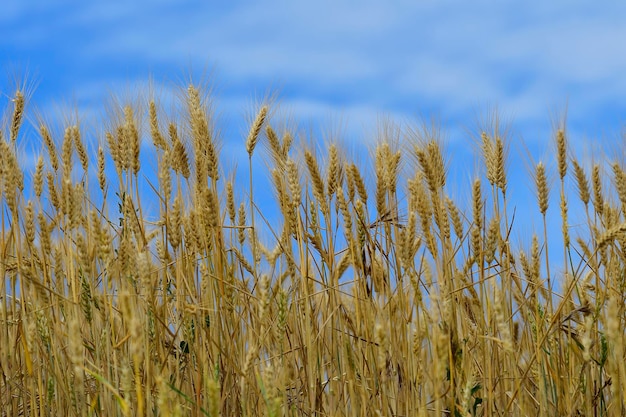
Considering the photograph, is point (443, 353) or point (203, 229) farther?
point (203, 229)

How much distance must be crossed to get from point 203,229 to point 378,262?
0.65 meters

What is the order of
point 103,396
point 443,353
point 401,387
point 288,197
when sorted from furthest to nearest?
point 288,197
point 401,387
point 103,396
point 443,353

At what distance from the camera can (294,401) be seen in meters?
2.60

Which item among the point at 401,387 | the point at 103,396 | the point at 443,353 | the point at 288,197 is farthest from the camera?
the point at 288,197

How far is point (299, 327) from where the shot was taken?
2.89 meters

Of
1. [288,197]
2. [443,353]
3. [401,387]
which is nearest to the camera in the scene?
[443,353]

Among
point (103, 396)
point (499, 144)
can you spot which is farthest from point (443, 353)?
point (499, 144)

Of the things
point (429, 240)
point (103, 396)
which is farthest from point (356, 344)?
point (103, 396)

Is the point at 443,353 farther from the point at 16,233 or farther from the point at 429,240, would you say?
the point at 16,233

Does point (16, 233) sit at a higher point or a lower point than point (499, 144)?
lower

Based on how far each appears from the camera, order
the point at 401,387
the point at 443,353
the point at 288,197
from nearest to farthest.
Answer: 1. the point at 443,353
2. the point at 401,387
3. the point at 288,197

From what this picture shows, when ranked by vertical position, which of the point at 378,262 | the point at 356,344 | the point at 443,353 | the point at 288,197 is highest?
the point at 288,197

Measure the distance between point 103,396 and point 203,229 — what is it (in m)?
0.63

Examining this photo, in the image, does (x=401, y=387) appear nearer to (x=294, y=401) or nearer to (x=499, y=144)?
(x=294, y=401)
